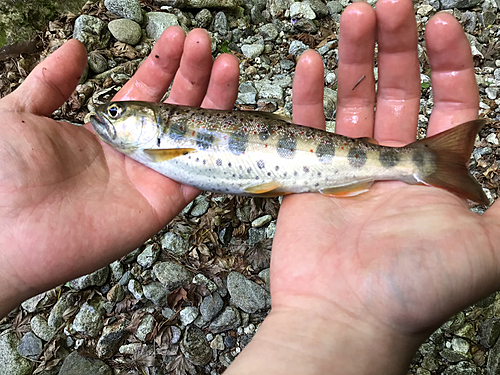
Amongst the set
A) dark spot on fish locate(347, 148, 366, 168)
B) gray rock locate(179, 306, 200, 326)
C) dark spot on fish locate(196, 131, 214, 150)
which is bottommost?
gray rock locate(179, 306, 200, 326)

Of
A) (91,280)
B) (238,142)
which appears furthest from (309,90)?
(91,280)

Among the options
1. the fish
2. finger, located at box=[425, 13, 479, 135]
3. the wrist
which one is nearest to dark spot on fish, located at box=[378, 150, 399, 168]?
the fish

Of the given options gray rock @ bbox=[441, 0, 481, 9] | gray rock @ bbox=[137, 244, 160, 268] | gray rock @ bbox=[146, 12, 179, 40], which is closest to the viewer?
gray rock @ bbox=[137, 244, 160, 268]

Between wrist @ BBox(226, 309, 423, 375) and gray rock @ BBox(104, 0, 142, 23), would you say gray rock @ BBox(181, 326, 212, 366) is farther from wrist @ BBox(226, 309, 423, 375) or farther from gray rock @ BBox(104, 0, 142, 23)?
gray rock @ BBox(104, 0, 142, 23)

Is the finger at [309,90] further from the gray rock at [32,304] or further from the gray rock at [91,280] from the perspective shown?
the gray rock at [32,304]

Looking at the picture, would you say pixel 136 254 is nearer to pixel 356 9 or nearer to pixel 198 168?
pixel 198 168

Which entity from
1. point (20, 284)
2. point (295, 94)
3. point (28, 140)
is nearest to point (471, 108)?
point (295, 94)
